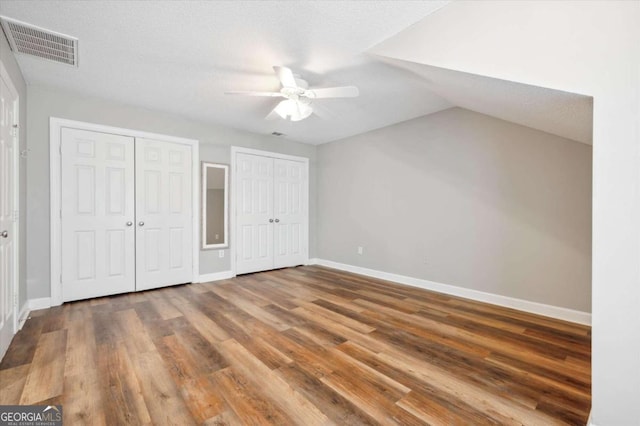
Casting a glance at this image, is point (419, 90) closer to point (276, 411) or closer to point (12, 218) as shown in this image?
point (276, 411)

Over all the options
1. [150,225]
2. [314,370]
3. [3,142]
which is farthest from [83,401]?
[150,225]

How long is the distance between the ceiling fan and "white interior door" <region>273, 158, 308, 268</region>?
2228 mm

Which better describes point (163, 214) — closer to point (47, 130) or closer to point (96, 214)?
point (96, 214)

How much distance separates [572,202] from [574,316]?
1.16 metres

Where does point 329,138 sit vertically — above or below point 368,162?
above

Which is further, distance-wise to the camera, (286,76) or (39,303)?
(39,303)

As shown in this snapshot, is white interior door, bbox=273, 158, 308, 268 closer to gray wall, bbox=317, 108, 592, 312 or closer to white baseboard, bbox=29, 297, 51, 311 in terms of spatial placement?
gray wall, bbox=317, 108, 592, 312

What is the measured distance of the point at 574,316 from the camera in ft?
8.87

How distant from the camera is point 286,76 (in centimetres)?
240

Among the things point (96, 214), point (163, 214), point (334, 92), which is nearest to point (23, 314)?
point (96, 214)

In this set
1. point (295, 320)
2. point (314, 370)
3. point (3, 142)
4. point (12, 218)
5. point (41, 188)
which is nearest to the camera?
point (314, 370)

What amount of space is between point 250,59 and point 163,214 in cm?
260

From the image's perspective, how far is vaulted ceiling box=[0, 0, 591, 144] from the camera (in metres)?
1.83

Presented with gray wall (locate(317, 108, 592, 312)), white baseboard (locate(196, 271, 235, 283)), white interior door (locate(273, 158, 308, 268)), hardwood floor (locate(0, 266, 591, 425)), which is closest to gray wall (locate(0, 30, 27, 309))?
hardwood floor (locate(0, 266, 591, 425))
